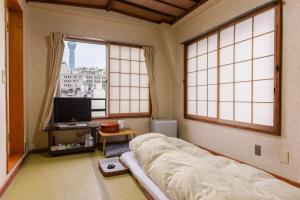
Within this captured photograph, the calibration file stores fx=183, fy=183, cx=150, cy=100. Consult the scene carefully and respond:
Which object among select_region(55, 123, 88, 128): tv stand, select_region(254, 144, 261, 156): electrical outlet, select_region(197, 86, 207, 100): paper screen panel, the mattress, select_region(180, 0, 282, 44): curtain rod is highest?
select_region(180, 0, 282, 44): curtain rod

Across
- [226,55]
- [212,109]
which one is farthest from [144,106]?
[226,55]

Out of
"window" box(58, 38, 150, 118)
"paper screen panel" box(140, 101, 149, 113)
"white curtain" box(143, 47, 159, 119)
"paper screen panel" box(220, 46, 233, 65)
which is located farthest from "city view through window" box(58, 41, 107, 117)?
"paper screen panel" box(220, 46, 233, 65)

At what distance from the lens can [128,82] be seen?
13.6ft

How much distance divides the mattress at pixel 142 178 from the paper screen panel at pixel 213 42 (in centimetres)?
240

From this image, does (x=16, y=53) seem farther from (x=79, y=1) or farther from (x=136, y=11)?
(x=136, y=11)

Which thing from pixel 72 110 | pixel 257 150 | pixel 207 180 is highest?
pixel 72 110

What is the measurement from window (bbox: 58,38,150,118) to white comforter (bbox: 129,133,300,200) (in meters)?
2.28

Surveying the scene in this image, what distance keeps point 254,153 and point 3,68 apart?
3.28 metres

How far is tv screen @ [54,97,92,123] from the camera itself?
3.25 meters

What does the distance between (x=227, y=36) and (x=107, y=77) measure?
7.97 ft

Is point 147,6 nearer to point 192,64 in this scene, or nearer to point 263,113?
point 192,64

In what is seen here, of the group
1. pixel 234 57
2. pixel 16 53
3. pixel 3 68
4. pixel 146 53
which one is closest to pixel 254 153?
pixel 234 57

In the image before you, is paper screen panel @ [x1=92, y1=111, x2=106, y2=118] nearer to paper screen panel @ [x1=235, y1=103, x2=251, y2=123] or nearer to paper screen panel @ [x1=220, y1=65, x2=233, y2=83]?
paper screen panel @ [x1=220, y1=65, x2=233, y2=83]

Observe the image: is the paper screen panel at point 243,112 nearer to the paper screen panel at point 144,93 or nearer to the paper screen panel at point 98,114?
the paper screen panel at point 144,93
